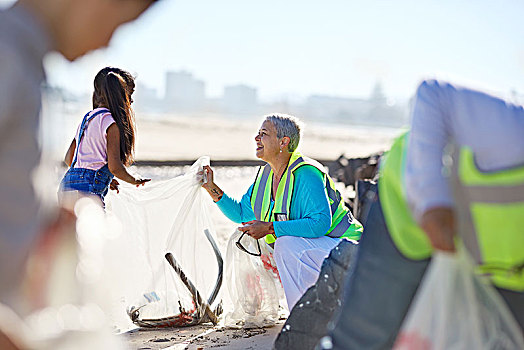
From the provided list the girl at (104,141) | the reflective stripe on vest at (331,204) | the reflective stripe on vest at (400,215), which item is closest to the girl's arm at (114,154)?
the girl at (104,141)

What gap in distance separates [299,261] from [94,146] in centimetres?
142

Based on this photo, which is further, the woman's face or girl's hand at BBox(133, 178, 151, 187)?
the woman's face

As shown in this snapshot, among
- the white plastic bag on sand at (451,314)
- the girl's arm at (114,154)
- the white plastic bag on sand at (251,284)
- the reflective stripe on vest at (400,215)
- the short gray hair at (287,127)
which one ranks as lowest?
the white plastic bag on sand at (251,284)

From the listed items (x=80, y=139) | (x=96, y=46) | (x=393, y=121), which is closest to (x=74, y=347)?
(x=96, y=46)

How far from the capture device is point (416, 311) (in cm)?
188

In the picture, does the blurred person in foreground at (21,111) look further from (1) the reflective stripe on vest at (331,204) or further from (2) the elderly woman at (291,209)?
(1) the reflective stripe on vest at (331,204)

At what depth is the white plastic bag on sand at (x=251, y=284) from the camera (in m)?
4.51

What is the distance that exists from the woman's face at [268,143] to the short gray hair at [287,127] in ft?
0.11

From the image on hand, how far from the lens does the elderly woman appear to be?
13.2ft

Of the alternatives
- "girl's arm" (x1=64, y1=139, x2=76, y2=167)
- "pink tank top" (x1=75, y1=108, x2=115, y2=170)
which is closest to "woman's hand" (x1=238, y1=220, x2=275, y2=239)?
"pink tank top" (x1=75, y1=108, x2=115, y2=170)

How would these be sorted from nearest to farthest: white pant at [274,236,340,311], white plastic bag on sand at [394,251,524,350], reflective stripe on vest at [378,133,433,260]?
white plastic bag on sand at [394,251,524,350] < reflective stripe on vest at [378,133,433,260] < white pant at [274,236,340,311]

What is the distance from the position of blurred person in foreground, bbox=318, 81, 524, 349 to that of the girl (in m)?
2.34

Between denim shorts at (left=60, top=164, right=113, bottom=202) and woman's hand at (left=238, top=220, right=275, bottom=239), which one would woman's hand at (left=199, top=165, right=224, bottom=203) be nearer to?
woman's hand at (left=238, top=220, right=275, bottom=239)

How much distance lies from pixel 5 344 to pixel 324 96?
125 m
